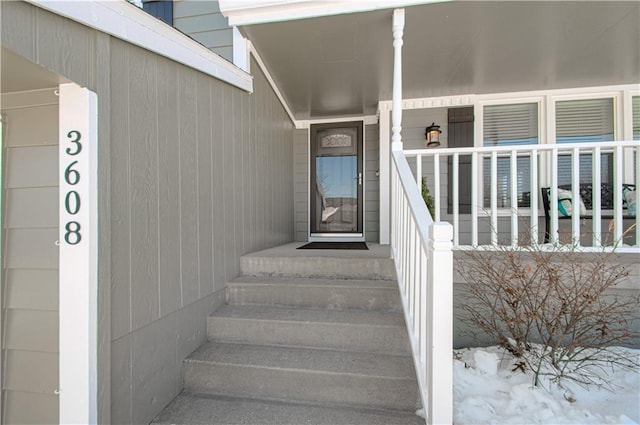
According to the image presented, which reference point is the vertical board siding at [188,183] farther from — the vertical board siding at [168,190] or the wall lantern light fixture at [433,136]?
the wall lantern light fixture at [433,136]

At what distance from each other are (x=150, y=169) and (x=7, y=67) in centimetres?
63

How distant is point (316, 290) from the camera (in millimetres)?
2180

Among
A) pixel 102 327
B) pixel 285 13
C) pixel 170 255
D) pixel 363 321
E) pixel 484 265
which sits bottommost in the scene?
pixel 363 321

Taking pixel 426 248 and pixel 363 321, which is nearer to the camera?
pixel 426 248

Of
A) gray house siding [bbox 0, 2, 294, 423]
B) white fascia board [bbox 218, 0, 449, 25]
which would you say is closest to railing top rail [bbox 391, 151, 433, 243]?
white fascia board [bbox 218, 0, 449, 25]

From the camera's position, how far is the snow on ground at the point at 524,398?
5.13 ft

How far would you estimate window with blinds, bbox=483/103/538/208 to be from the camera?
143 inches

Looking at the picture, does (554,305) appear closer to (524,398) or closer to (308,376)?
(524,398)

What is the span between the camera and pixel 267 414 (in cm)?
154

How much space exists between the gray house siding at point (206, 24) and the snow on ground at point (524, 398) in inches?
124

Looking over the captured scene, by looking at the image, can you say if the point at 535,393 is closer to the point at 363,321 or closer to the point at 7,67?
the point at 363,321

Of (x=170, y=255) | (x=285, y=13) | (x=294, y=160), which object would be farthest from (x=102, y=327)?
(x=294, y=160)

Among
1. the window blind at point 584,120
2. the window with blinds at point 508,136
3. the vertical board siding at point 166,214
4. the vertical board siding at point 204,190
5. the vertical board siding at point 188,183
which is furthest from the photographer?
the window with blinds at point 508,136

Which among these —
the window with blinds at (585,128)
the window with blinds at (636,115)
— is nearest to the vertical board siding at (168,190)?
the window with blinds at (585,128)
